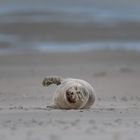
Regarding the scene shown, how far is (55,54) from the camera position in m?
23.0

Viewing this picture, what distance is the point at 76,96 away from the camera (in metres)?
10.7

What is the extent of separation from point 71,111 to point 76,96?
0.27 meters

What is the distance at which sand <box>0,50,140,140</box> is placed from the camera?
874 centimetres

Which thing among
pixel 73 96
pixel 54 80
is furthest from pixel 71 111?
pixel 54 80

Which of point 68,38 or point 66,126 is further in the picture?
point 68,38

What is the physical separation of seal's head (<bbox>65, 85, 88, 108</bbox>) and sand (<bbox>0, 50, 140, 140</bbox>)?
216mm

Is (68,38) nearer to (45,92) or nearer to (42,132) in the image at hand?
(45,92)

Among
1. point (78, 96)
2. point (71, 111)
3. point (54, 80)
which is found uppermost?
point (54, 80)

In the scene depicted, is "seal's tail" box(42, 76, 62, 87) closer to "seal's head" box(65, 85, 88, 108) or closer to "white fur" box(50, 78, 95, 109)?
"white fur" box(50, 78, 95, 109)

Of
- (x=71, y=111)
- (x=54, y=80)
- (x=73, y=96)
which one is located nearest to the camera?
(x=71, y=111)

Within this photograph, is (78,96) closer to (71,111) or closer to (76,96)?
(76,96)

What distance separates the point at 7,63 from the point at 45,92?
21.3 ft

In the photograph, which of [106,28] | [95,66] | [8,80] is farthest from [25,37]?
[8,80]

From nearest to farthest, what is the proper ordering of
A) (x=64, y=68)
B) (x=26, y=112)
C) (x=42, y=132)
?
(x=42, y=132) < (x=26, y=112) < (x=64, y=68)
